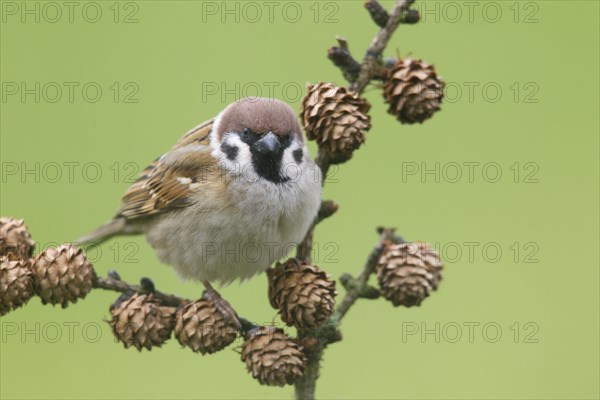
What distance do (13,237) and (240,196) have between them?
751mm

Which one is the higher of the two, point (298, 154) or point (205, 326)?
point (298, 154)

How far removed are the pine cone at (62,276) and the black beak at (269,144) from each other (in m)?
0.69

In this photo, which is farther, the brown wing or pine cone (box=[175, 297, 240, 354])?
the brown wing

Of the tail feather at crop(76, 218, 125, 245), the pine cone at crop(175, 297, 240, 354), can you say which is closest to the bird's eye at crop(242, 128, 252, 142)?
the pine cone at crop(175, 297, 240, 354)

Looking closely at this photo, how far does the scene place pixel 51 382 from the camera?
147 inches

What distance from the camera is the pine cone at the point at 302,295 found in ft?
6.82

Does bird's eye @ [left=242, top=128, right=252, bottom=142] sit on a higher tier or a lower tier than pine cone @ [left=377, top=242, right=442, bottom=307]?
higher

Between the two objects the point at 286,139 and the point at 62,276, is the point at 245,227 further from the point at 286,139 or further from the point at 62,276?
the point at 62,276

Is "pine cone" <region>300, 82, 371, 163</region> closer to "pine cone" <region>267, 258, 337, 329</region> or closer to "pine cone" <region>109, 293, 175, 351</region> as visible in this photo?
"pine cone" <region>267, 258, 337, 329</region>

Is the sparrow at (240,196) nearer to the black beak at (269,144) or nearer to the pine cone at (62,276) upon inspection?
the black beak at (269,144)

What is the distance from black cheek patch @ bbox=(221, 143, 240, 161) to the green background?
20.3 inches

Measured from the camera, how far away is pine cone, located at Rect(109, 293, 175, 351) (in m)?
2.12

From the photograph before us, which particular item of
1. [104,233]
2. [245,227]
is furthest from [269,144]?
[104,233]

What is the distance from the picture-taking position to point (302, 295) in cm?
211
